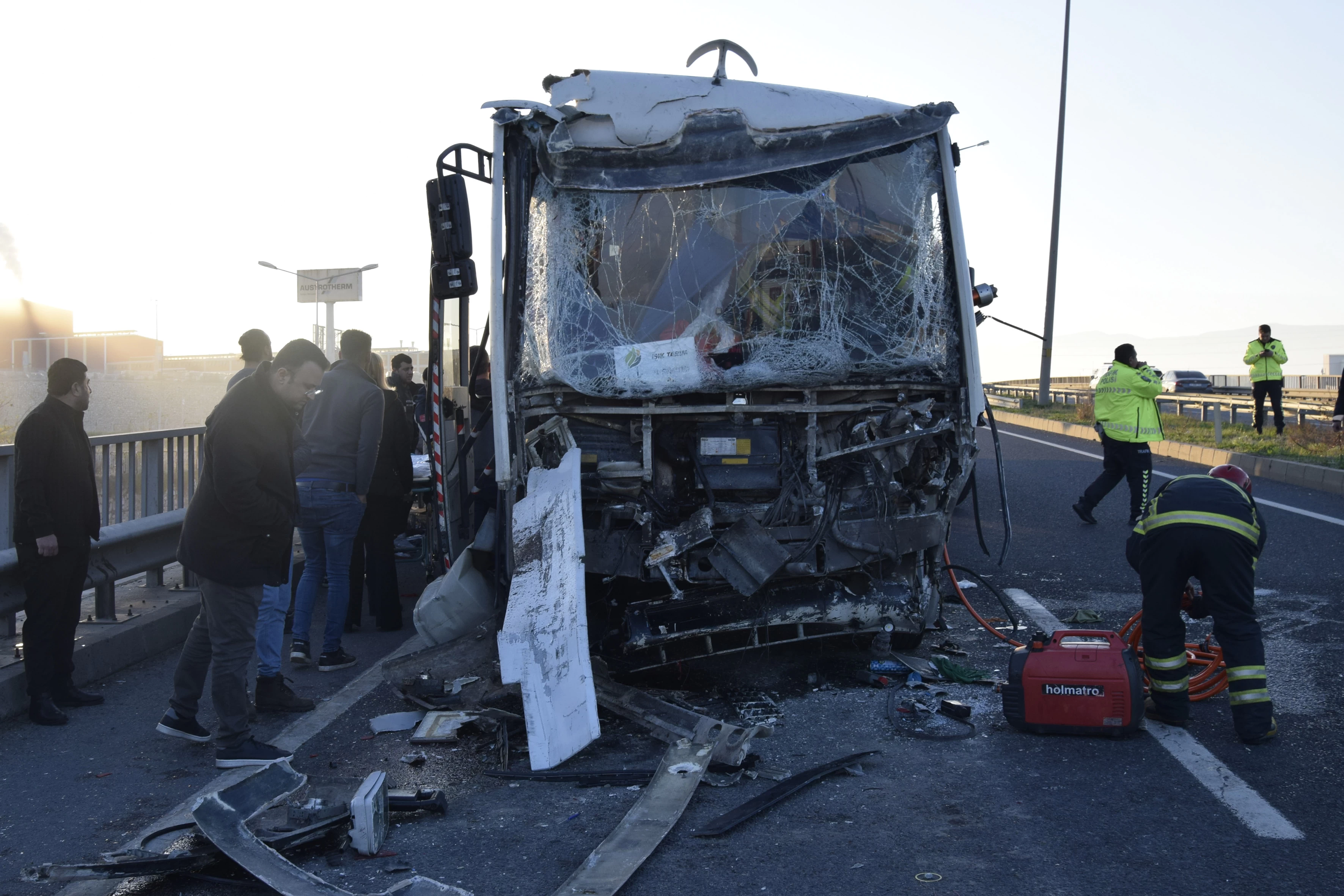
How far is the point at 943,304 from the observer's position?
6043mm

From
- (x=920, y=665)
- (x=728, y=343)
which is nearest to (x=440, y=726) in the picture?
(x=728, y=343)

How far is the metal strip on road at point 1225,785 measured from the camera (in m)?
3.80

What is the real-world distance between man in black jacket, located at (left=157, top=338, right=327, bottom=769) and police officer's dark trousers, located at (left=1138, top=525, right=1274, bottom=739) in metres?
3.82

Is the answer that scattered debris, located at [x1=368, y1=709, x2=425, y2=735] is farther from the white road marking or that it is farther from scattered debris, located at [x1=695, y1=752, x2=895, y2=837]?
the white road marking

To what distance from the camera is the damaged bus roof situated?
19.0ft

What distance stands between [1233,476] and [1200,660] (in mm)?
974

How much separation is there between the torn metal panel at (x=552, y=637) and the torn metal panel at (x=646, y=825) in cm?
36

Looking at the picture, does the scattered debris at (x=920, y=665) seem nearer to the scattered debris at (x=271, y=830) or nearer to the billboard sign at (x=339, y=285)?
the scattered debris at (x=271, y=830)

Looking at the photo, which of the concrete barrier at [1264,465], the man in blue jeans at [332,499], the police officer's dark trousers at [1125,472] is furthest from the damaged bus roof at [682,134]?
the concrete barrier at [1264,465]

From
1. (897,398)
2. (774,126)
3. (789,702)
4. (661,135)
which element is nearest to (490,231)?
(661,135)

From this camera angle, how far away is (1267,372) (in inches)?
752

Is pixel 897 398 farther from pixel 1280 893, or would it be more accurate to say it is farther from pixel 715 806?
pixel 1280 893

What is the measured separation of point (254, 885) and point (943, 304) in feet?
13.9

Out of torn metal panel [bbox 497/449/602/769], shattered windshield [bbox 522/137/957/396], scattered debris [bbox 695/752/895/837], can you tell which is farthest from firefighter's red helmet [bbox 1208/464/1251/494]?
torn metal panel [bbox 497/449/602/769]
